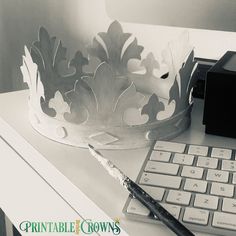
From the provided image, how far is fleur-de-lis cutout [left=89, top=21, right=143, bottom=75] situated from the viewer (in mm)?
533

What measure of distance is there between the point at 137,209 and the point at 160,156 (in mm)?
82

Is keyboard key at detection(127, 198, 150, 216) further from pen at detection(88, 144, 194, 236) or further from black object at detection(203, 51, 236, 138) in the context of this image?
black object at detection(203, 51, 236, 138)

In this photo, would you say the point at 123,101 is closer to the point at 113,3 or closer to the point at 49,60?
the point at 49,60

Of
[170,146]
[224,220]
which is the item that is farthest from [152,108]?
[224,220]

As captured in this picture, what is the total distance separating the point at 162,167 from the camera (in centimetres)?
38

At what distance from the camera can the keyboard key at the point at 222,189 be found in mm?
338

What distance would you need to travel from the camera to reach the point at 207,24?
2.12ft

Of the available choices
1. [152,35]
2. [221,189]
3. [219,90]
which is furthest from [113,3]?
[221,189]

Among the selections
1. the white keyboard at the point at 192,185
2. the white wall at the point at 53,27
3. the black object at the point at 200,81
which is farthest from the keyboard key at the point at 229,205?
the white wall at the point at 53,27

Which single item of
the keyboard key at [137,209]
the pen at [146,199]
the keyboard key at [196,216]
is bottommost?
the keyboard key at [137,209]

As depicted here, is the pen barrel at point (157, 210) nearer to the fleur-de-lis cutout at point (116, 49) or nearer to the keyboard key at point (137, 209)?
the keyboard key at point (137, 209)

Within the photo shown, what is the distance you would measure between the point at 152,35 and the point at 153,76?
0.67 ft

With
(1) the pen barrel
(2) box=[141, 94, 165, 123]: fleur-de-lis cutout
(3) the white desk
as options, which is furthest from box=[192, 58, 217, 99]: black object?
(1) the pen barrel

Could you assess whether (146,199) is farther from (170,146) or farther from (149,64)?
(149,64)
